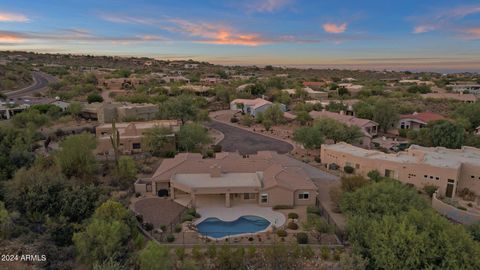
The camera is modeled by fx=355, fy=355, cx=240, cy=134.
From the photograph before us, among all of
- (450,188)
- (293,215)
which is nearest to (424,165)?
(450,188)

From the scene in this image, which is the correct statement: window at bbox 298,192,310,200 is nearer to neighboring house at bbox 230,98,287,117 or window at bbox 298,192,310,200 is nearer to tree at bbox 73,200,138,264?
tree at bbox 73,200,138,264

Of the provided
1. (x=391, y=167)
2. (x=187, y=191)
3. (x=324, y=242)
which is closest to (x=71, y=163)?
(x=187, y=191)

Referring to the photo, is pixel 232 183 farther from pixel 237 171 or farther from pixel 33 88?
pixel 33 88

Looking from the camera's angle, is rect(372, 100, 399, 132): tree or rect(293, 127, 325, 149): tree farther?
rect(372, 100, 399, 132): tree

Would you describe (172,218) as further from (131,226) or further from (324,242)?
(324,242)

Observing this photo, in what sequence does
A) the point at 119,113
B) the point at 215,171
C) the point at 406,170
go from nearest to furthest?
1. the point at 215,171
2. the point at 406,170
3. the point at 119,113

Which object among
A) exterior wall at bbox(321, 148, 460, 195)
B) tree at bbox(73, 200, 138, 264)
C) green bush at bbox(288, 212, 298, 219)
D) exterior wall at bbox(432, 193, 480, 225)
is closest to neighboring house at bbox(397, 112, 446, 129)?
exterior wall at bbox(321, 148, 460, 195)

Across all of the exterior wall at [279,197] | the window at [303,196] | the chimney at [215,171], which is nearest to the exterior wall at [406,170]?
the window at [303,196]
